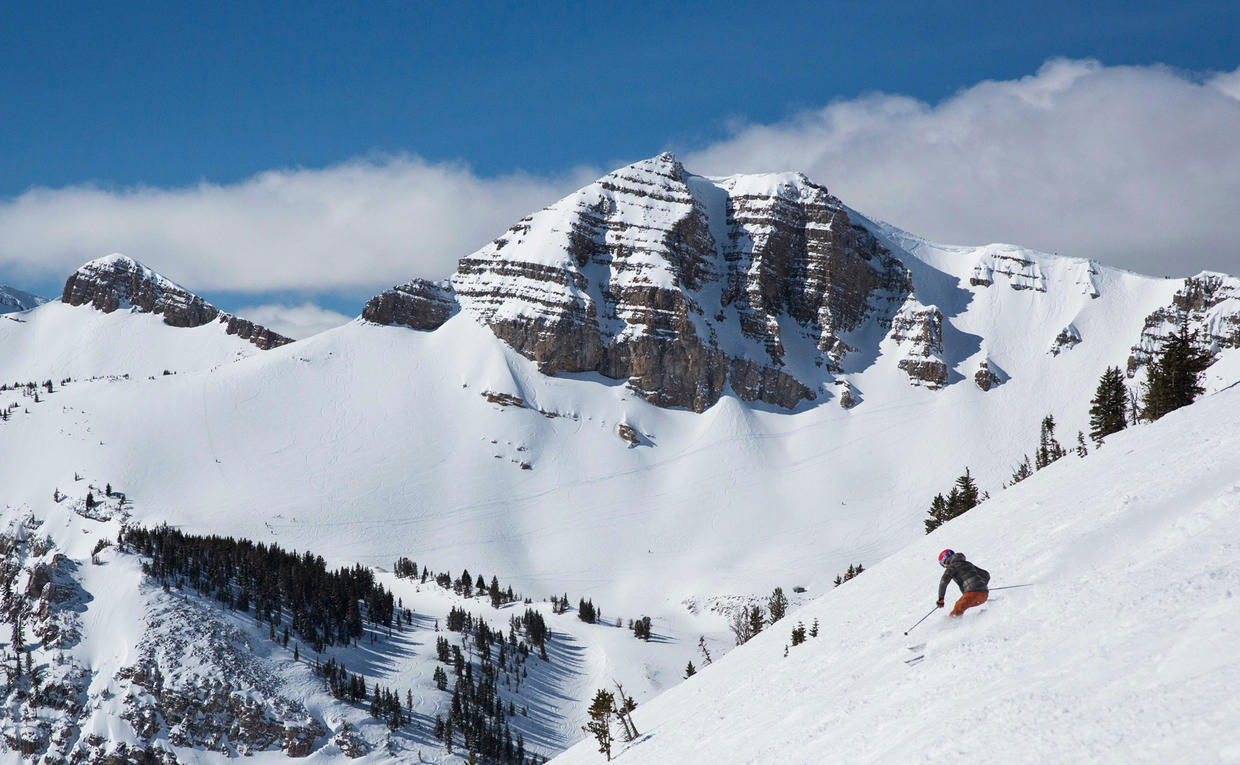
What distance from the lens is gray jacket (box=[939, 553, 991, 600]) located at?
66.4ft

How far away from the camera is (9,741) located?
274 feet

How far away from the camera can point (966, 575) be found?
2038cm

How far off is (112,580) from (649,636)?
70.7m

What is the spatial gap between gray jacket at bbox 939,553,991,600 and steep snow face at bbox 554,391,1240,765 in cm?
46

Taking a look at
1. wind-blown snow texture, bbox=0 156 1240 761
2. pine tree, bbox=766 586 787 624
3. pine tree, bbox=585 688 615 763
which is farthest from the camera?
wind-blown snow texture, bbox=0 156 1240 761

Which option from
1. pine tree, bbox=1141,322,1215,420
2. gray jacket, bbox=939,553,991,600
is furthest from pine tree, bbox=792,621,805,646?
pine tree, bbox=1141,322,1215,420

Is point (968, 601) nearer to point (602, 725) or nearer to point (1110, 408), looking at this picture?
point (602, 725)

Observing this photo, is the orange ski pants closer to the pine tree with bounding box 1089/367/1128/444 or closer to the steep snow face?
the steep snow face

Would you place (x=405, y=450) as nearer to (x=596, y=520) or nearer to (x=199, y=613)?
(x=596, y=520)

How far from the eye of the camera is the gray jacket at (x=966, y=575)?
66.4 feet

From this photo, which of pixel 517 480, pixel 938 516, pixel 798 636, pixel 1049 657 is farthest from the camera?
pixel 517 480

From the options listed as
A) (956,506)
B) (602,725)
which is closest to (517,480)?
(956,506)

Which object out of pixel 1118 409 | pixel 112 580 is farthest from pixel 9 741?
pixel 1118 409

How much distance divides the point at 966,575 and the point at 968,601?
2.06 ft
